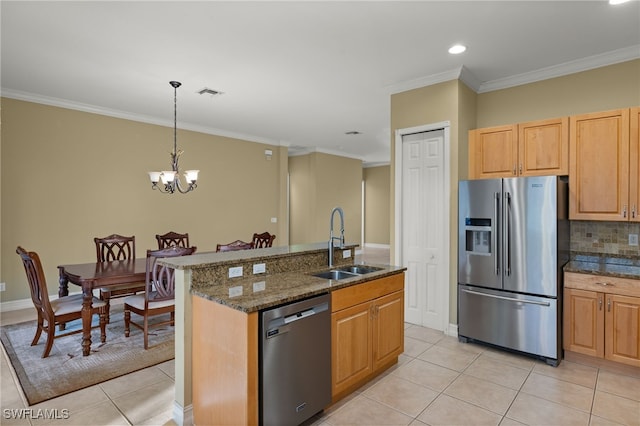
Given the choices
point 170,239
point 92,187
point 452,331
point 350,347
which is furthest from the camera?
point 92,187

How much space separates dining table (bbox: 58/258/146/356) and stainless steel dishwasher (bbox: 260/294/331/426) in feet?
7.18

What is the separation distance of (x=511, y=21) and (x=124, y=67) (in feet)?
12.3

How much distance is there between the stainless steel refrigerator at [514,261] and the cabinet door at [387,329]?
102cm

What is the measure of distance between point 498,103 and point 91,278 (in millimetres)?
4723

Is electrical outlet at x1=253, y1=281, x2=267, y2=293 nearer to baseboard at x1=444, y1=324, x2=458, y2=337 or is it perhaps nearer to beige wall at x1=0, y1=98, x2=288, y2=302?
baseboard at x1=444, y1=324, x2=458, y2=337

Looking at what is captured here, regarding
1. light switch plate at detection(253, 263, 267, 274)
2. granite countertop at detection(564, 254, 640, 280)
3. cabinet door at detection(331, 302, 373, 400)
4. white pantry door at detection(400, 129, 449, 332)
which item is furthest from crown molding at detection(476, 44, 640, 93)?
light switch plate at detection(253, 263, 267, 274)

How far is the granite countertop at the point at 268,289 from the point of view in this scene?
74.7 inches

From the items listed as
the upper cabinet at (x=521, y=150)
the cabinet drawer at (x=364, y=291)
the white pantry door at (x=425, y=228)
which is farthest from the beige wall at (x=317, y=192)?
the cabinet drawer at (x=364, y=291)

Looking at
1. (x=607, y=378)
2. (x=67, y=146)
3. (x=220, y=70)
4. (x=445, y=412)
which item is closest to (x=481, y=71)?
(x=220, y=70)

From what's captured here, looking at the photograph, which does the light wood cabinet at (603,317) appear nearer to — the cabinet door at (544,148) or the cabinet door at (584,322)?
the cabinet door at (584,322)

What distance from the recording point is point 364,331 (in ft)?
8.45

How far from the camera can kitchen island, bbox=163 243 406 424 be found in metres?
1.85

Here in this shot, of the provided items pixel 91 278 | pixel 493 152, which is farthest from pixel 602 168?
pixel 91 278

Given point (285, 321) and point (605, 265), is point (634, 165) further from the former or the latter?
point (285, 321)
